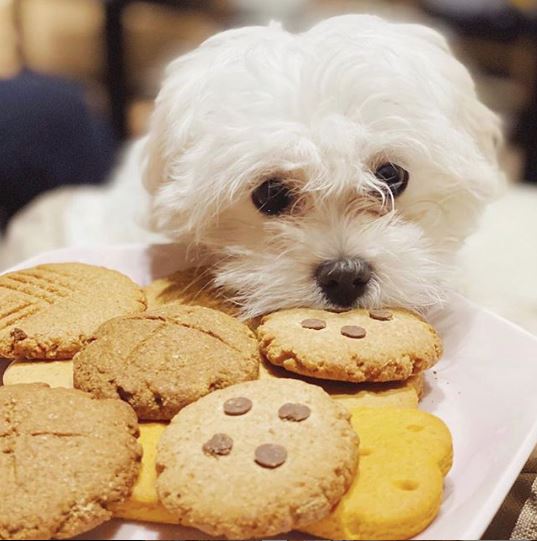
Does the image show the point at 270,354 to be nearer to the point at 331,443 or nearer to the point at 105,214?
the point at 331,443

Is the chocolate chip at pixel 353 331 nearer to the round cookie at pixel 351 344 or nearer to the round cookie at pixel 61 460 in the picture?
the round cookie at pixel 351 344

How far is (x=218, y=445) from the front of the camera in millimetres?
804

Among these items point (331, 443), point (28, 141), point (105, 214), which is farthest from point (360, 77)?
point (28, 141)

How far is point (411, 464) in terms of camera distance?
813 mm

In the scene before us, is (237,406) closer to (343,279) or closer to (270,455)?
(270,455)

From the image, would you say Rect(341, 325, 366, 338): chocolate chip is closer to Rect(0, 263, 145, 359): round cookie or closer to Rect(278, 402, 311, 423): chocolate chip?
Rect(278, 402, 311, 423): chocolate chip

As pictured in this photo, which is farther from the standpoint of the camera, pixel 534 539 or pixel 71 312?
pixel 71 312

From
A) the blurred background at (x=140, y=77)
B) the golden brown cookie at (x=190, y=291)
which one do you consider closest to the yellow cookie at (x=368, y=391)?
the golden brown cookie at (x=190, y=291)

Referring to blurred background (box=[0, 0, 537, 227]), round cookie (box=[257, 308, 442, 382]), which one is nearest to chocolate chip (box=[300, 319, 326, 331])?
round cookie (box=[257, 308, 442, 382])

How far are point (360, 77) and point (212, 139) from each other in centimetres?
24

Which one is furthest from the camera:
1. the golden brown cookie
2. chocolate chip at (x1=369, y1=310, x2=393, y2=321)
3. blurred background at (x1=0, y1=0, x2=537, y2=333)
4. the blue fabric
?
the blue fabric

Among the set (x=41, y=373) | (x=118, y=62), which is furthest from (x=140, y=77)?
(x=41, y=373)

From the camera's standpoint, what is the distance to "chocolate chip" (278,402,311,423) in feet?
2.73

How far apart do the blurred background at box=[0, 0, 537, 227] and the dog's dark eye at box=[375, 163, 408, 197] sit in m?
1.22
